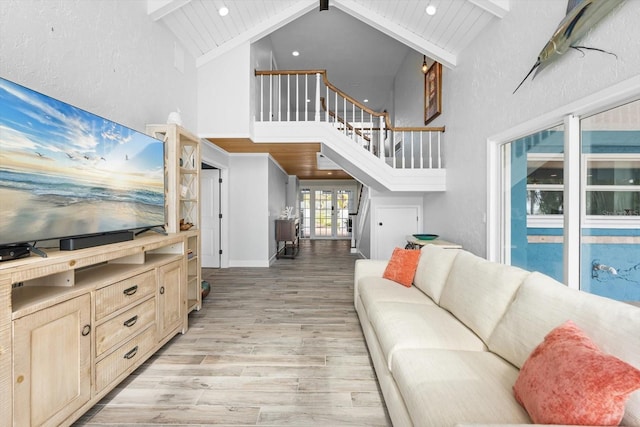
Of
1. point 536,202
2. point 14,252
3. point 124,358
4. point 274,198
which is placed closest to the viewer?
point 14,252

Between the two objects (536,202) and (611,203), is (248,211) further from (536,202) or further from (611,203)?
(611,203)

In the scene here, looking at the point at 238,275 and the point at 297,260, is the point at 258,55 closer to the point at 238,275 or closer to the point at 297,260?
the point at 238,275

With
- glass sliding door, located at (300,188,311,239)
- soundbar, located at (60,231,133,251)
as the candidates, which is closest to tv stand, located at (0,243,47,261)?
soundbar, located at (60,231,133,251)

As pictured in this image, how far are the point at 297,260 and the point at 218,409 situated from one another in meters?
5.26

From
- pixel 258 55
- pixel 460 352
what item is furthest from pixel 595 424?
pixel 258 55

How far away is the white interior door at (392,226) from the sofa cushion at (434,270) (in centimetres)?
327

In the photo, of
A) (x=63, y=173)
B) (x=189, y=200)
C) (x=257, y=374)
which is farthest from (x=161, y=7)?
(x=257, y=374)

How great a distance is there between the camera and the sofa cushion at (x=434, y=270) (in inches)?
101

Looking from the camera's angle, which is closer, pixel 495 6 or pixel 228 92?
pixel 495 6

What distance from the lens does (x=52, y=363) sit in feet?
4.86

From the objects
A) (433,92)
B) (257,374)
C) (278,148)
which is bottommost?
(257,374)

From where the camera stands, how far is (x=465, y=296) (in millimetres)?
2084

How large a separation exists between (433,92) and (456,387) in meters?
5.08

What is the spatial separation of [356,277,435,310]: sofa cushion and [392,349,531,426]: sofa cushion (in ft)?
2.95
